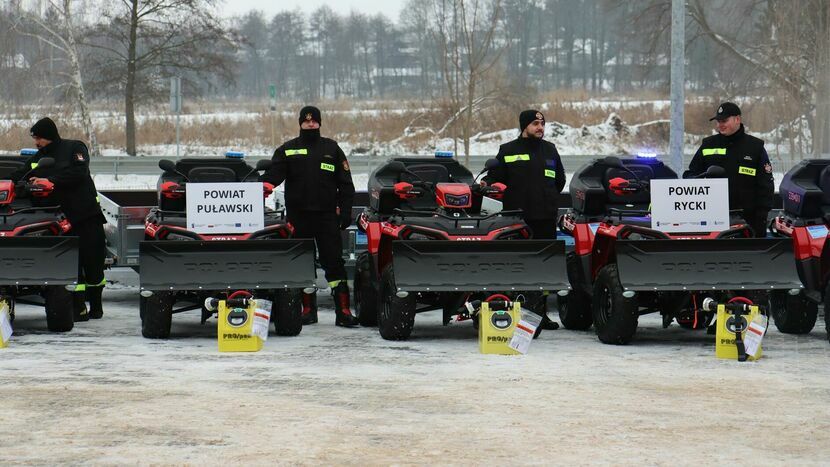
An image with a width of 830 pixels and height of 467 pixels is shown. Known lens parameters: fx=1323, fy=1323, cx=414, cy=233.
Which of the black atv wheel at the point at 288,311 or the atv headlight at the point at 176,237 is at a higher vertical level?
the atv headlight at the point at 176,237

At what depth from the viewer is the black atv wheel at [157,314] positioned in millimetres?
10922

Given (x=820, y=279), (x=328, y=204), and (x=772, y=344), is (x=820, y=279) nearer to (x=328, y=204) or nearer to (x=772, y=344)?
(x=772, y=344)

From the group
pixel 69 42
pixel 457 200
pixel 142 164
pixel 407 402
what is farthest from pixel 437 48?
pixel 407 402

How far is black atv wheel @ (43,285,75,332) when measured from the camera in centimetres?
1127

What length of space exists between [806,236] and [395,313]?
357 cm

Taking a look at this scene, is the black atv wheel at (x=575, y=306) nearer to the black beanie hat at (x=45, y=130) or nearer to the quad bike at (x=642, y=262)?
the quad bike at (x=642, y=262)

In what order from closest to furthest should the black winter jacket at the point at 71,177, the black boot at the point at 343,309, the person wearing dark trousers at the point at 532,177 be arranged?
the person wearing dark trousers at the point at 532,177 < the black boot at the point at 343,309 < the black winter jacket at the point at 71,177

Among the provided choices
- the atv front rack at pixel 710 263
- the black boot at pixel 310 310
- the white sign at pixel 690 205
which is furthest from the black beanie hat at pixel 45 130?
the white sign at pixel 690 205

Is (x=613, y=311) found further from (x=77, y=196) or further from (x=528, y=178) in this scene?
(x=77, y=196)

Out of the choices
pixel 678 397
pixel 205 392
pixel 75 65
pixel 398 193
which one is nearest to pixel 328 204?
pixel 398 193

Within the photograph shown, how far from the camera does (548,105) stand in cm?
5222

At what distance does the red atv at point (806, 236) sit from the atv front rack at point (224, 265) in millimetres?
4141

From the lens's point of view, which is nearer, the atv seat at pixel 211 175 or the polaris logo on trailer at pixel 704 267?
the polaris logo on trailer at pixel 704 267

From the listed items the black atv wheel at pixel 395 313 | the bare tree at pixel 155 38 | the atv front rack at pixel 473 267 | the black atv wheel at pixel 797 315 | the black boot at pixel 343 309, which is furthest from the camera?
the bare tree at pixel 155 38
